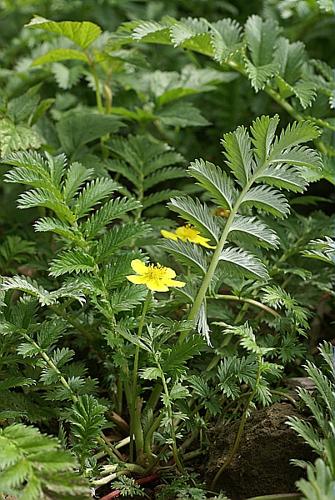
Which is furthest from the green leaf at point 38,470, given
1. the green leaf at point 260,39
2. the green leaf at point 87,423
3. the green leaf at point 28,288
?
the green leaf at point 260,39

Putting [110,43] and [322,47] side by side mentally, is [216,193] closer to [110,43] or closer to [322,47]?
[110,43]

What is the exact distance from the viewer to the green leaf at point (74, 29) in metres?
A: 1.50

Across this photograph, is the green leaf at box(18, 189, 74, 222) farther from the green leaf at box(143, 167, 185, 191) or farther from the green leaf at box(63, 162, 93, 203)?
the green leaf at box(143, 167, 185, 191)

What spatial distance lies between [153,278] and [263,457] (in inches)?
12.8

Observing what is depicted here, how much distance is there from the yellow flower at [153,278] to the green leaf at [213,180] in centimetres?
15

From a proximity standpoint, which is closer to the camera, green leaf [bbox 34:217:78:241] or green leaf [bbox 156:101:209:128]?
green leaf [bbox 34:217:78:241]

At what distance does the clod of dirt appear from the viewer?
110cm

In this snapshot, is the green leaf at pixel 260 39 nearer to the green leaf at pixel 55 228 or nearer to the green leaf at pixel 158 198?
the green leaf at pixel 158 198

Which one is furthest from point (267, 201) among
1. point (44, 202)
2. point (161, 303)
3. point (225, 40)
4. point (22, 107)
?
point (22, 107)

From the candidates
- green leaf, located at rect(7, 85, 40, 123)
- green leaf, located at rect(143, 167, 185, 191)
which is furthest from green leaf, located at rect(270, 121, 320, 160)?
green leaf, located at rect(7, 85, 40, 123)

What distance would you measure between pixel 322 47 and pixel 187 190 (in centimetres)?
81

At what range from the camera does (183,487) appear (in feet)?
A: 3.54

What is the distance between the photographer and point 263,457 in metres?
1.12

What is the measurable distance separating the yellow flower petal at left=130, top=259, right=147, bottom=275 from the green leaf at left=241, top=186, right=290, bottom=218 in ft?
0.64
